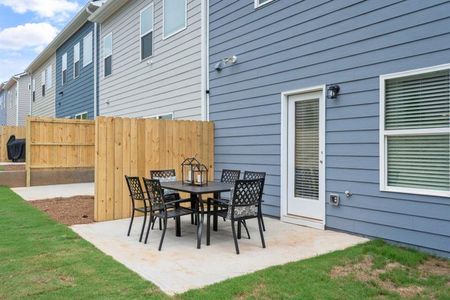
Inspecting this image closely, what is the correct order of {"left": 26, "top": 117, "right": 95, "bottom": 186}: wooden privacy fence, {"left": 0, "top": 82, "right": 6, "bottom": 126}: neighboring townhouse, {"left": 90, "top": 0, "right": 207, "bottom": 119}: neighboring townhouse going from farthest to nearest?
{"left": 0, "top": 82, "right": 6, "bottom": 126}: neighboring townhouse, {"left": 26, "top": 117, "right": 95, "bottom": 186}: wooden privacy fence, {"left": 90, "top": 0, "right": 207, "bottom": 119}: neighboring townhouse

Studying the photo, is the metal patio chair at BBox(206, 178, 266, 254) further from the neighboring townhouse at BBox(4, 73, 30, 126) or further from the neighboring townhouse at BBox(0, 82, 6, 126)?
the neighboring townhouse at BBox(0, 82, 6, 126)

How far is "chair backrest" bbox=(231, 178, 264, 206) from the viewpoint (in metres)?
4.60

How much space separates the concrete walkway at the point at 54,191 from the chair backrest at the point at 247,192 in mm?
5751

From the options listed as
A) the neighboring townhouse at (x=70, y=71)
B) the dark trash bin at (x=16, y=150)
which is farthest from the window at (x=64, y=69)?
the dark trash bin at (x=16, y=150)

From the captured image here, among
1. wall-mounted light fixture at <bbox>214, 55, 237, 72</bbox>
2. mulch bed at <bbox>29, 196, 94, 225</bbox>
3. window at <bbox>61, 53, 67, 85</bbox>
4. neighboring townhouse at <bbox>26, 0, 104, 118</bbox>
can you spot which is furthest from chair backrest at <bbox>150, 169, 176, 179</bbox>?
window at <bbox>61, 53, 67, 85</bbox>

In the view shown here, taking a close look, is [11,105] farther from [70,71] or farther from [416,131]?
[416,131]

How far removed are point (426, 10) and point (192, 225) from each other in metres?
4.26

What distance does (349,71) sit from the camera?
5.30m

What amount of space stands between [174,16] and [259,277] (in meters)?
7.30

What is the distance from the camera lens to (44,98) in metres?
21.2

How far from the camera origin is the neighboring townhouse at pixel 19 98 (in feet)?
86.0

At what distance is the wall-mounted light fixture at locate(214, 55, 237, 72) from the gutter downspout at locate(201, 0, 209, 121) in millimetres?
411

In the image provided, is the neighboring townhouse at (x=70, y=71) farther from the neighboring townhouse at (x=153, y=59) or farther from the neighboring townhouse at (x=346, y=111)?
the neighboring townhouse at (x=346, y=111)

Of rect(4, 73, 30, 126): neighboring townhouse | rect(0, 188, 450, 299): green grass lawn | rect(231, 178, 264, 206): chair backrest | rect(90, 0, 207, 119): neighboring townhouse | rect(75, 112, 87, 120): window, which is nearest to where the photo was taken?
rect(0, 188, 450, 299): green grass lawn
